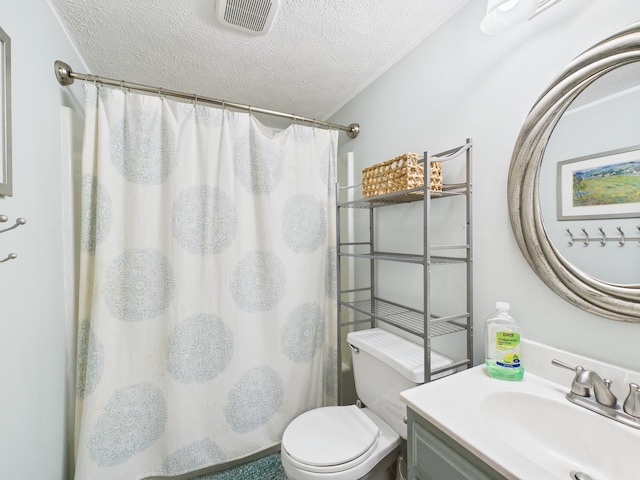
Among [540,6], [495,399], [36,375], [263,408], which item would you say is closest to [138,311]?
[36,375]

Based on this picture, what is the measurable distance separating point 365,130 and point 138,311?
1.63 metres

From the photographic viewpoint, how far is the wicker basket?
1.16 meters

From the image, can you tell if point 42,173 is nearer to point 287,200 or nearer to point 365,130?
point 287,200

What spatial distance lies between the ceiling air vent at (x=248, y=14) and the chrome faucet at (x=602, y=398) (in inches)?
64.1

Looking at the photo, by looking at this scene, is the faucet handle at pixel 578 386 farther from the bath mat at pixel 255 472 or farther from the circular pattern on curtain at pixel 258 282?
the bath mat at pixel 255 472

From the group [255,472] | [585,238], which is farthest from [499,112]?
[255,472]

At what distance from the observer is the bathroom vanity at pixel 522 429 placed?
64 centimetres

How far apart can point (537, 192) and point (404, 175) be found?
1.50ft

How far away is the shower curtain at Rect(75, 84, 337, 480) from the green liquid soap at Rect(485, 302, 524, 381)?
0.94 meters

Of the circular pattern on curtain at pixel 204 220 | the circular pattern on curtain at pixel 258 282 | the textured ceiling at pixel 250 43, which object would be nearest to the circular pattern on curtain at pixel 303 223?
the circular pattern on curtain at pixel 258 282

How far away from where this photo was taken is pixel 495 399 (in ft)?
2.75

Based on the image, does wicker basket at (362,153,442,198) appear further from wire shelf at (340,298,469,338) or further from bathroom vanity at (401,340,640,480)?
bathroom vanity at (401,340,640,480)

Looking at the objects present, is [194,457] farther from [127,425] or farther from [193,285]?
[193,285]

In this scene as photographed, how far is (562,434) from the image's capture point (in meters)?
0.76
